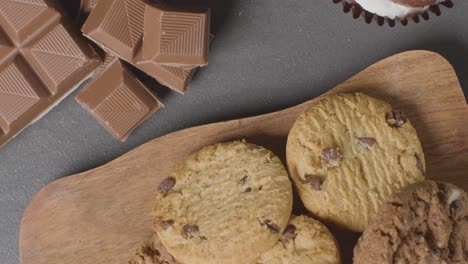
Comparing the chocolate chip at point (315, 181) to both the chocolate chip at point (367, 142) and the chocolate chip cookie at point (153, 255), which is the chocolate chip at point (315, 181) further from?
the chocolate chip cookie at point (153, 255)

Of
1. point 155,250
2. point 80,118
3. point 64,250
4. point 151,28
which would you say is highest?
point 151,28

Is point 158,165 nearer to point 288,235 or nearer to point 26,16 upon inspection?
point 288,235

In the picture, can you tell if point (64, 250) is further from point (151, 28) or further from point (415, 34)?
point (415, 34)

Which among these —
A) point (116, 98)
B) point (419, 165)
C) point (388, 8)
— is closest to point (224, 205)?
point (116, 98)

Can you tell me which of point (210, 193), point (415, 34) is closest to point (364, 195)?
point (210, 193)

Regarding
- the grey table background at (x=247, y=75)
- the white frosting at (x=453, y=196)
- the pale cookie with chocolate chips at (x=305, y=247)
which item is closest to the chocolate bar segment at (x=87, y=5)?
the grey table background at (x=247, y=75)

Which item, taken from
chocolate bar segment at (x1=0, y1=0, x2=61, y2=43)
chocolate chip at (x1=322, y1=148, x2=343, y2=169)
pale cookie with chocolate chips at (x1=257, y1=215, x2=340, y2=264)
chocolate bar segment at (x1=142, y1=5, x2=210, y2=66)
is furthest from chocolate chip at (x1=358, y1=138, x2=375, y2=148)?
chocolate bar segment at (x1=0, y1=0, x2=61, y2=43)

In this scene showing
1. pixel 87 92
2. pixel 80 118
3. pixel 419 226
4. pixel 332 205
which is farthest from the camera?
pixel 80 118
